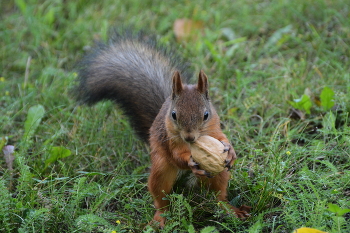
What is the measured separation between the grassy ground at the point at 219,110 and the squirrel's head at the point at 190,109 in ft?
0.91

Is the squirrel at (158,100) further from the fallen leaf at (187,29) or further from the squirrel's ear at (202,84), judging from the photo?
the fallen leaf at (187,29)

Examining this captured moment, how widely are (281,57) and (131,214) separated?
1.68 metres

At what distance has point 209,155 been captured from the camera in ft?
6.24

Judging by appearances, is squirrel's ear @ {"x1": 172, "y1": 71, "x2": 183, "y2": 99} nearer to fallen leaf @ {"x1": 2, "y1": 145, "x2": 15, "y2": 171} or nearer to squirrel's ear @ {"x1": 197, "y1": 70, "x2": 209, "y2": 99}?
squirrel's ear @ {"x1": 197, "y1": 70, "x2": 209, "y2": 99}

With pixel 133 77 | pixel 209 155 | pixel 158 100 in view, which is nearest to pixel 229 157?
pixel 209 155

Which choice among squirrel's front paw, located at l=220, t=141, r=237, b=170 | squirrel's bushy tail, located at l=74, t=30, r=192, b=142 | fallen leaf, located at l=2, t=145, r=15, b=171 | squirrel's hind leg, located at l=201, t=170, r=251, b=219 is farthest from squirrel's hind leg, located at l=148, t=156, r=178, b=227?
fallen leaf, located at l=2, t=145, r=15, b=171

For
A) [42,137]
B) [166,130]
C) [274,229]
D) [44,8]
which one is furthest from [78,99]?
[44,8]

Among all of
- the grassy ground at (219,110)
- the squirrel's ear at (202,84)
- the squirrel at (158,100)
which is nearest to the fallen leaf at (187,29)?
the grassy ground at (219,110)

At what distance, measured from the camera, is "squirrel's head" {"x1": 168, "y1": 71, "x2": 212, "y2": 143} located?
1899 millimetres

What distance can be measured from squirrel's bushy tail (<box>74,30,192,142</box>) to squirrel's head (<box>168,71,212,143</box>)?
0.39 m

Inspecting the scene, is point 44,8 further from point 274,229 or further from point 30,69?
point 274,229

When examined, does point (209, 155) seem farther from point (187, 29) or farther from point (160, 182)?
point (187, 29)

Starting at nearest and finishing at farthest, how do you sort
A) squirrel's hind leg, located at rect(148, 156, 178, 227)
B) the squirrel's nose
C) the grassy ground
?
1. the squirrel's nose
2. the grassy ground
3. squirrel's hind leg, located at rect(148, 156, 178, 227)

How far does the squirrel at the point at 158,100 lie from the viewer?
196 centimetres
